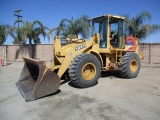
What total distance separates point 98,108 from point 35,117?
4.86ft

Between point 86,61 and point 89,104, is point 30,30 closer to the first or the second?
point 86,61

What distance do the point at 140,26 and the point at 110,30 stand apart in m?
9.87

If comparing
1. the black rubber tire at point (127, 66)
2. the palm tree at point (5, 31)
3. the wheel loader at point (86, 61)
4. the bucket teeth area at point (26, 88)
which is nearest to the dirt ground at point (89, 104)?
the bucket teeth area at point (26, 88)

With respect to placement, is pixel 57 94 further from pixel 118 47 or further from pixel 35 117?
pixel 118 47

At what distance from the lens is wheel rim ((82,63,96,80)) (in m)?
7.08

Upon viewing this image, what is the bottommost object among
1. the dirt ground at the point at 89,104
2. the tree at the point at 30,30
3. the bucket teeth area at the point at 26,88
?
the dirt ground at the point at 89,104

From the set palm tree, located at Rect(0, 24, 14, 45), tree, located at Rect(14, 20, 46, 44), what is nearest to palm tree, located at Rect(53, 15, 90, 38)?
tree, located at Rect(14, 20, 46, 44)

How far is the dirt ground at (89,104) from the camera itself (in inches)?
179

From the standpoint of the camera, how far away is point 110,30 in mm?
8438

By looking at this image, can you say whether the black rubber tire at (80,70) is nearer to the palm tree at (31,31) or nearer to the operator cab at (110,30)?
the operator cab at (110,30)

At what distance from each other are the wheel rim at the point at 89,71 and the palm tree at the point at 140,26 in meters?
10.9

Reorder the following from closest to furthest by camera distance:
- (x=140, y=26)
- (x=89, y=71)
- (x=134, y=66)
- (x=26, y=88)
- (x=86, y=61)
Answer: (x=26, y=88)
(x=86, y=61)
(x=89, y=71)
(x=134, y=66)
(x=140, y=26)

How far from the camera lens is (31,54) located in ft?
69.6

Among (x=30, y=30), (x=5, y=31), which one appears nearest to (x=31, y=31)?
(x=30, y=30)
